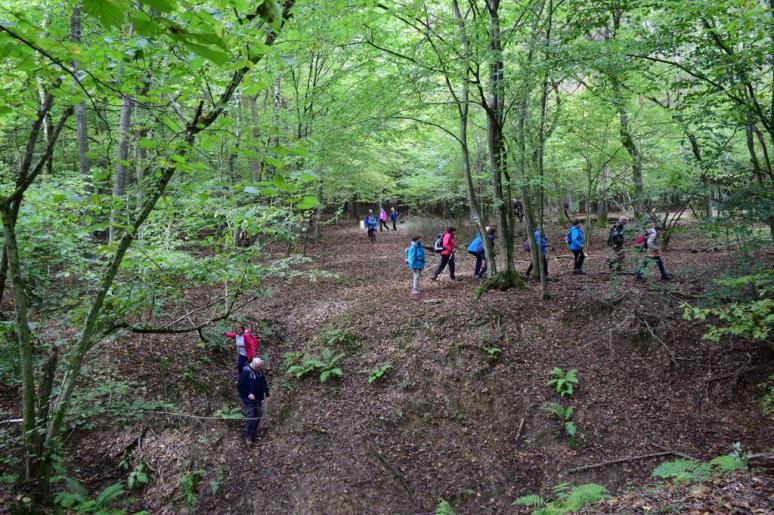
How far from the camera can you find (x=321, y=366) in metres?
7.95

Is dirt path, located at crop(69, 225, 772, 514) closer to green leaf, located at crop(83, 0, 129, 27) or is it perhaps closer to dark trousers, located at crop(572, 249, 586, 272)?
dark trousers, located at crop(572, 249, 586, 272)

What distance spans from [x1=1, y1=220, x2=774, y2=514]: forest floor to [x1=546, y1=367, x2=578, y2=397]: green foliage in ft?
0.48

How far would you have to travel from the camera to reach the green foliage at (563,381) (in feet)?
22.2

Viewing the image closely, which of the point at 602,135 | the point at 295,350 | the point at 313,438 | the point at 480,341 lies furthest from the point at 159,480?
the point at 602,135

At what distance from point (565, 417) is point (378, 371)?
10.7 feet

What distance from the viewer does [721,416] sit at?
6188 mm

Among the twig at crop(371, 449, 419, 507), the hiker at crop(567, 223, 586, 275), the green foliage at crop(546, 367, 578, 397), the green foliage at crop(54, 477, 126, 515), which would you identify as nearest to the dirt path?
the twig at crop(371, 449, 419, 507)

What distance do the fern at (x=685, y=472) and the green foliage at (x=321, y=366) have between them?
16.9 ft

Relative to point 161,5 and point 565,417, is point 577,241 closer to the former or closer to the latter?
point 565,417

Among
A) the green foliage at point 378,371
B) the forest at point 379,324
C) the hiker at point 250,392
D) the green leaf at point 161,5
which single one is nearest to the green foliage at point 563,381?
the forest at point 379,324

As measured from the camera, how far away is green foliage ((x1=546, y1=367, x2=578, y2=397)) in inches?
267

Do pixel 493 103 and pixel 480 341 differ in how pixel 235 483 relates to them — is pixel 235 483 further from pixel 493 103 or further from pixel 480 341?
pixel 493 103

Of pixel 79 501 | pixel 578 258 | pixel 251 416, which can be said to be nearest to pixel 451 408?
pixel 251 416

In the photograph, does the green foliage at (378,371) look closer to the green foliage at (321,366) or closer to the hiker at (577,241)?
the green foliage at (321,366)
